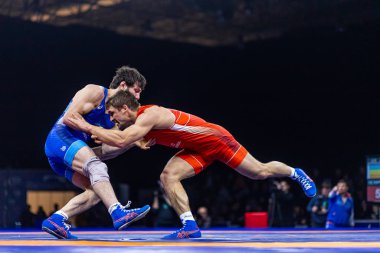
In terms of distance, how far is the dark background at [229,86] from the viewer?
14383 mm

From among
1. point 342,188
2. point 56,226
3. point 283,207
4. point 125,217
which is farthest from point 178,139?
point 283,207

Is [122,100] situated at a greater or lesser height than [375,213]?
greater

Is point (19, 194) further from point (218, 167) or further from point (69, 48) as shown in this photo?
point (218, 167)

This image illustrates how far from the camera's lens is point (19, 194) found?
1210 centimetres

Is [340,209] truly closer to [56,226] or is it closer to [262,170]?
[262,170]

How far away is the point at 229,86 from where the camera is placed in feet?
51.6

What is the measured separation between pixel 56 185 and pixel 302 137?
565 centimetres

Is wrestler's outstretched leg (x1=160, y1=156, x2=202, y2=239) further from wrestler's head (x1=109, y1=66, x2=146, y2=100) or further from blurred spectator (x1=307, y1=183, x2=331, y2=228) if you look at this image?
blurred spectator (x1=307, y1=183, x2=331, y2=228)

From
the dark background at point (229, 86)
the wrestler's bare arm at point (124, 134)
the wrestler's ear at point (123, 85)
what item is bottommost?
the wrestler's bare arm at point (124, 134)

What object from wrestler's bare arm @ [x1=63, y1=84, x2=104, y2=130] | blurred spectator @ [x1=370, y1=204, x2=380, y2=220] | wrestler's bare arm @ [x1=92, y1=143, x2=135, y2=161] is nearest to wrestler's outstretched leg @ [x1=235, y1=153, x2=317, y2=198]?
wrestler's bare arm @ [x1=92, y1=143, x2=135, y2=161]

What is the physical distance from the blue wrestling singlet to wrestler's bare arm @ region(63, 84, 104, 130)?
5cm

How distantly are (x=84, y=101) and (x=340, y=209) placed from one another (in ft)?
18.0

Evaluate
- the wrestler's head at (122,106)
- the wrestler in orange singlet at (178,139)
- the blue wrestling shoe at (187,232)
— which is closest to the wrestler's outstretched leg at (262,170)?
the wrestler in orange singlet at (178,139)

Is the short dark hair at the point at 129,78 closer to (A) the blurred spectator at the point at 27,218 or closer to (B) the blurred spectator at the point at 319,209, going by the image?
(B) the blurred spectator at the point at 319,209
